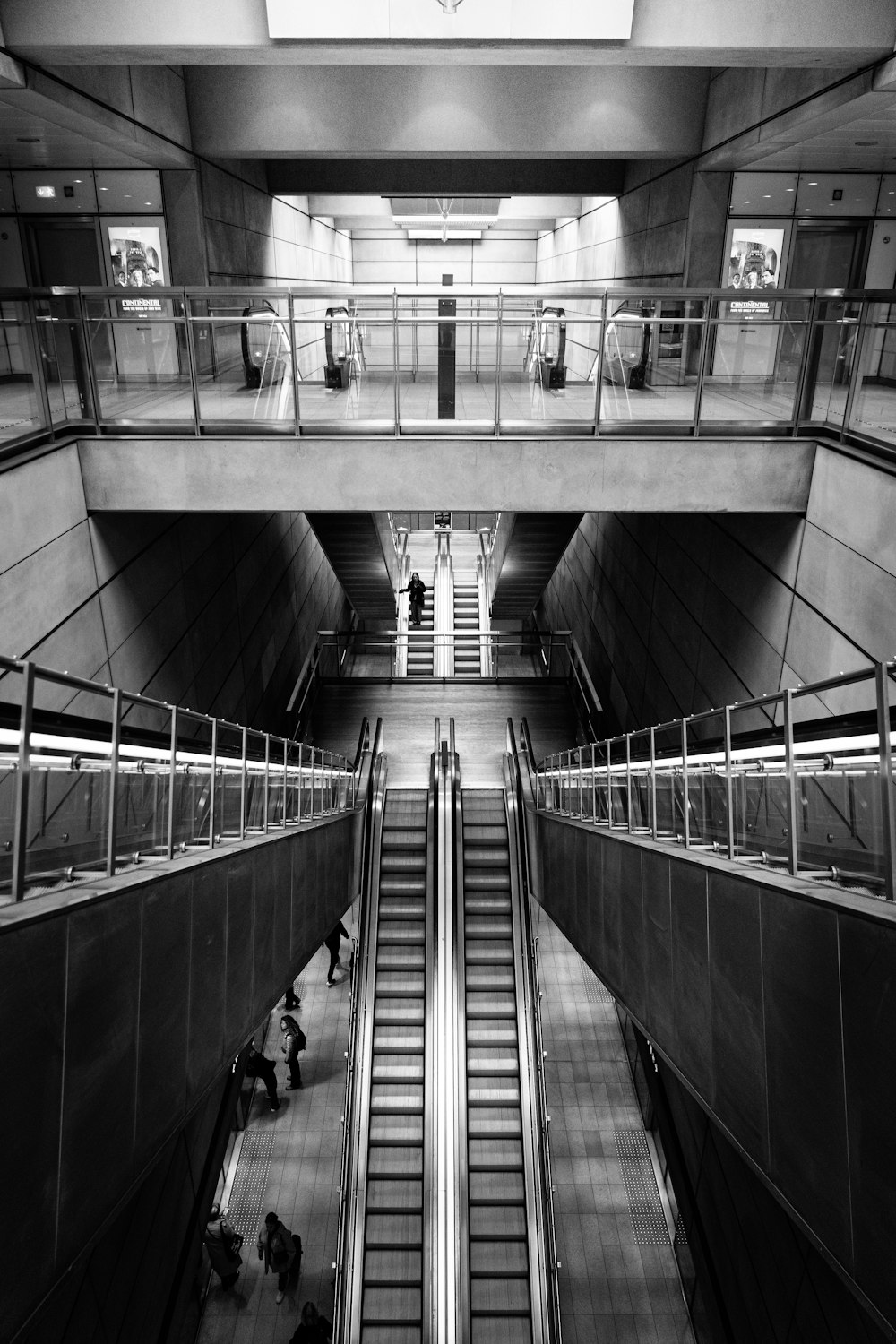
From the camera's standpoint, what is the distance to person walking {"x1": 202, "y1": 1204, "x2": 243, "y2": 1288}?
9.80 meters

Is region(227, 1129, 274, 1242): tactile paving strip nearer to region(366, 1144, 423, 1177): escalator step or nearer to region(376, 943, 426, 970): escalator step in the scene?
region(366, 1144, 423, 1177): escalator step

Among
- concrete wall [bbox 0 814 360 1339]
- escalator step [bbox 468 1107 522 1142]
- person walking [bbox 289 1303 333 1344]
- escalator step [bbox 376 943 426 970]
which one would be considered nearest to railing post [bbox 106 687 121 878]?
concrete wall [bbox 0 814 360 1339]

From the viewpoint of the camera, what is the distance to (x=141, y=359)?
8.61 metres

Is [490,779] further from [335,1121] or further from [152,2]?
[152,2]

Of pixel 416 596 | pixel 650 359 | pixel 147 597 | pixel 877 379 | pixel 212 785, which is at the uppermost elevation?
pixel 650 359

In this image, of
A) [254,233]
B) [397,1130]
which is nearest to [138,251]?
[254,233]

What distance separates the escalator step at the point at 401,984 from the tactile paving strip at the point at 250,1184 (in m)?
3.34

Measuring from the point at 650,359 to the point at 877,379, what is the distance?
2126mm

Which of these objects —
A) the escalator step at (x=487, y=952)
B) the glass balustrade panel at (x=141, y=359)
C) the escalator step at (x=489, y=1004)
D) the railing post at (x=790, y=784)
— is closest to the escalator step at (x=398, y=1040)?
the escalator step at (x=489, y=1004)

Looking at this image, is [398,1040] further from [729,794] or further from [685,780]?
[729,794]

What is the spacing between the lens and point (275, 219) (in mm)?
16953

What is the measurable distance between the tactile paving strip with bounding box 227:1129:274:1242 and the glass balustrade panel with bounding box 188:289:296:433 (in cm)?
987

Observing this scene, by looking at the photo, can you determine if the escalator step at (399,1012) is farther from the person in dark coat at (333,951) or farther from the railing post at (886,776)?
the railing post at (886,776)

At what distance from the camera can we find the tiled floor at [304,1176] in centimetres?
982
